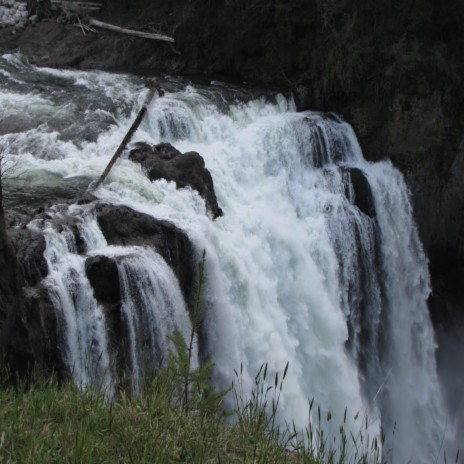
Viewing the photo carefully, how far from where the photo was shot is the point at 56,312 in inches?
269

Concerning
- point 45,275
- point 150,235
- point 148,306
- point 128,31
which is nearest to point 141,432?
point 45,275

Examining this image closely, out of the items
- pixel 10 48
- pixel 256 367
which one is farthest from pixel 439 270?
pixel 10 48

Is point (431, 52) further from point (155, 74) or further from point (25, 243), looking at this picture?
point (25, 243)

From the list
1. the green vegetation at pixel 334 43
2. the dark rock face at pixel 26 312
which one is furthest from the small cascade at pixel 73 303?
the green vegetation at pixel 334 43

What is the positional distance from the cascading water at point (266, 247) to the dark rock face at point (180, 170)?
0.25 metres

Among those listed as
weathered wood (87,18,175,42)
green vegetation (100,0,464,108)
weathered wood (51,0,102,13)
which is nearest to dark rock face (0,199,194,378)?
green vegetation (100,0,464,108)

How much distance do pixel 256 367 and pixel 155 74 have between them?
8848 millimetres

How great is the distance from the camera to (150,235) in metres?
8.40

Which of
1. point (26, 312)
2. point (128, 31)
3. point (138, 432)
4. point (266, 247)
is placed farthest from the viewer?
point (128, 31)

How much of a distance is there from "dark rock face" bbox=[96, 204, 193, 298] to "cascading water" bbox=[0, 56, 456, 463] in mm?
209

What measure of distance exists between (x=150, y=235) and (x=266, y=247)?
8.61ft

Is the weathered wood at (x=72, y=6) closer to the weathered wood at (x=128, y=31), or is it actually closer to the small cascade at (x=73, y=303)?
the weathered wood at (x=128, y=31)

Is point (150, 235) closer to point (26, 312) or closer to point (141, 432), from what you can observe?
point (26, 312)

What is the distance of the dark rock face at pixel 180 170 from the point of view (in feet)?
32.8
